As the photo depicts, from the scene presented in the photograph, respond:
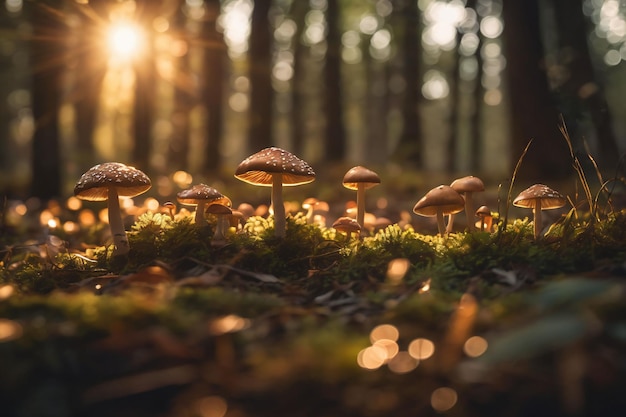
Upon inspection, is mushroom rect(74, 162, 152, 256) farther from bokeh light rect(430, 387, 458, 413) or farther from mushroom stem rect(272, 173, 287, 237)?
bokeh light rect(430, 387, 458, 413)

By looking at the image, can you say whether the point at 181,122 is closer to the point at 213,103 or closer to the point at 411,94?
the point at 213,103

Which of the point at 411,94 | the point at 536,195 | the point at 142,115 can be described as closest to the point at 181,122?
the point at 142,115

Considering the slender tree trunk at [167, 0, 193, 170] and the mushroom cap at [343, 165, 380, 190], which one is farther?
the slender tree trunk at [167, 0, 193, 170]

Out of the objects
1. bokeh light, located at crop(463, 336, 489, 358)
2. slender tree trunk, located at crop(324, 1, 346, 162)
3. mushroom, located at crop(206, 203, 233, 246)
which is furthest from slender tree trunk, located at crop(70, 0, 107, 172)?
bokeh light, located at crop(463, 336, 489, 358)

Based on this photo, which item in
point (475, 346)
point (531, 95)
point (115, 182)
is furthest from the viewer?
point (531, 95)

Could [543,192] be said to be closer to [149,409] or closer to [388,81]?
[149,409]

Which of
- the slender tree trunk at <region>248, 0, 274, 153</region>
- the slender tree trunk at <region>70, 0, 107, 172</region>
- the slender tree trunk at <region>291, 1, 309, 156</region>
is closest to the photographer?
the slender tree trunk at <region>70, 0, 107, 172</region>
